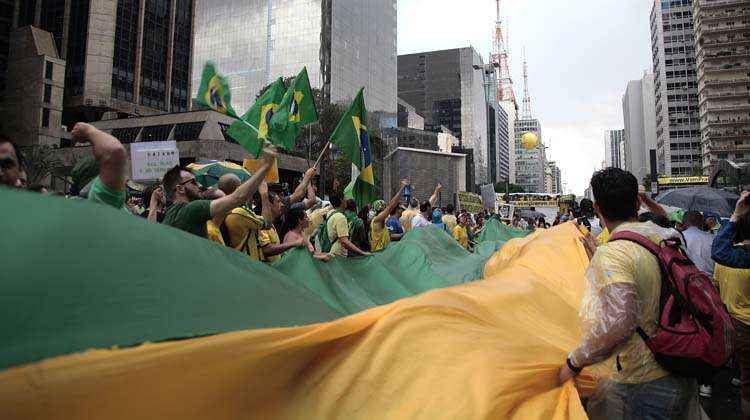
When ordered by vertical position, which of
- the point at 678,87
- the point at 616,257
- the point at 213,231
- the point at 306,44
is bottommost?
the point at 616,257

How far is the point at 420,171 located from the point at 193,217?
2365 inches

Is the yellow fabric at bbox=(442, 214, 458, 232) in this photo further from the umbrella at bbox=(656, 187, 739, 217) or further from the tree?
the tree

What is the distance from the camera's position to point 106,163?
2576 mm

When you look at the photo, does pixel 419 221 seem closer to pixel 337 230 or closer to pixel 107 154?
pixel 337 230

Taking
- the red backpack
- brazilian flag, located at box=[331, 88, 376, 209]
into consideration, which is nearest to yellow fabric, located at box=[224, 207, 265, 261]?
brazilian flag, located at box=[331, 88, 376, 209]

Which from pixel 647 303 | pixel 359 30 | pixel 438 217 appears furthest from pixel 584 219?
pixel 359 30

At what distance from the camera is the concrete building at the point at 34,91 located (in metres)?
52.8

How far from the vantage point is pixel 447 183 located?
220 ft

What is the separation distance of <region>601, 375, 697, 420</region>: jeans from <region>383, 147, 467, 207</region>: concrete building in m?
56.7

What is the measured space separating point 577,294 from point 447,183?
2521 inches

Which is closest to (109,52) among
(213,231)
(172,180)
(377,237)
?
(377,237)

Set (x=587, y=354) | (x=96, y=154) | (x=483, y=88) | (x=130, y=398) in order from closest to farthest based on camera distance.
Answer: (x=130, y=398), (x=587, y=354), (x=96, y=154), (x=483, y=88)

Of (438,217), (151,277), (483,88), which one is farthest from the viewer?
(483,88)

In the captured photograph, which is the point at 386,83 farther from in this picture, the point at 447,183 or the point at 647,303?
the point at 647,303
